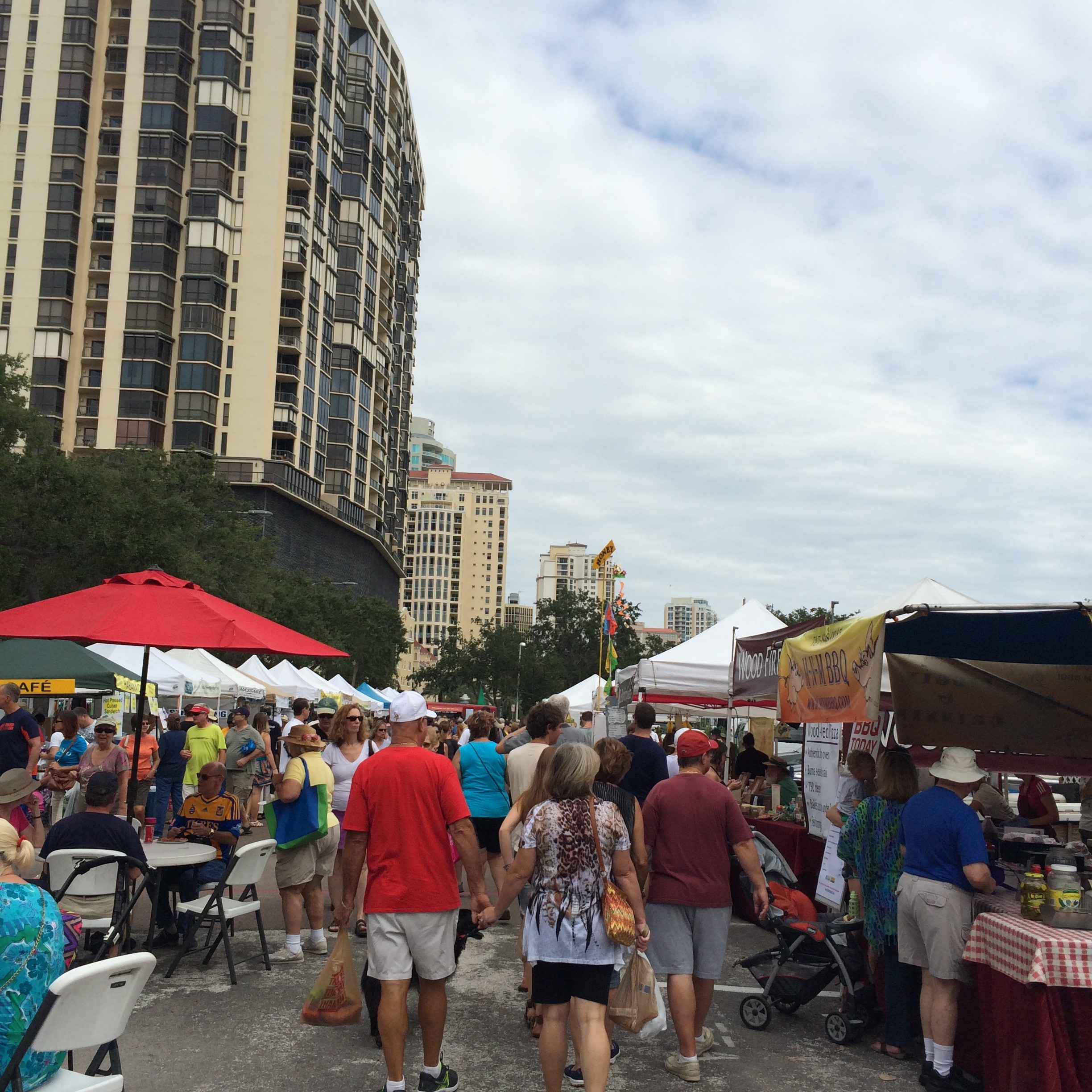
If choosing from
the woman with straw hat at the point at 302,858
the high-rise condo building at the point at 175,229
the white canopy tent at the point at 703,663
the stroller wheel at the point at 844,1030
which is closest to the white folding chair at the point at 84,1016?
the woman with straw hat at the point at 302,858

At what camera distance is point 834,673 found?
6.98m

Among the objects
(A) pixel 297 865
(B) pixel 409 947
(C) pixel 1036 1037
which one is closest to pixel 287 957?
(A) pixel 297 865

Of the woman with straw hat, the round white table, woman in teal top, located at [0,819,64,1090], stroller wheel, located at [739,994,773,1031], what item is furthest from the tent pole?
stroller wheel, located at [739,994,773,1031]

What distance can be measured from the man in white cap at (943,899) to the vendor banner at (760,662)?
314 centimetres

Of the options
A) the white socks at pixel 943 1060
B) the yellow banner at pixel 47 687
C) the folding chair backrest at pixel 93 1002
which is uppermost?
the yellow banner at pixel 47 687

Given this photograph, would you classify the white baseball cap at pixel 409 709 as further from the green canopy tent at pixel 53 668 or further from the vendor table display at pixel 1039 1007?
the green canopy tent at pixel 53 668

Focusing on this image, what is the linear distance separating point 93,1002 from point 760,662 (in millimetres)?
7707

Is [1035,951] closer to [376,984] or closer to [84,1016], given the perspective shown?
[376,984]

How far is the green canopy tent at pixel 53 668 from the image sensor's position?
39.5 ft

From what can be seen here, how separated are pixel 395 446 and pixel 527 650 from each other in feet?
63.6

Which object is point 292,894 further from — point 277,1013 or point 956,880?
point 956,880

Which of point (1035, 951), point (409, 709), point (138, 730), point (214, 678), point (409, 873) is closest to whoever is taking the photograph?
point (1035, 951)

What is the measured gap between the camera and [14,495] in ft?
99.5

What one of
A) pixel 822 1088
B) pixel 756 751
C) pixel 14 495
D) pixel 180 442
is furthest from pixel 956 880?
pixel 180 442
